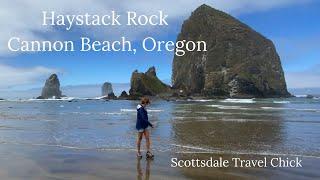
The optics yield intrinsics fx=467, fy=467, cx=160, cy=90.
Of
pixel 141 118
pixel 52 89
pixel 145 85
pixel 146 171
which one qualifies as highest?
pixel 52 89

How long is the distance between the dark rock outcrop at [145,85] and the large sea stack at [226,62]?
702 centimetres

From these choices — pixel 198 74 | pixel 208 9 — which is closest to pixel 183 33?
pixel 208 9

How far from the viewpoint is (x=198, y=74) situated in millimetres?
136875

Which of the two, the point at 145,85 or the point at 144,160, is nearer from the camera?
the point at 144,160

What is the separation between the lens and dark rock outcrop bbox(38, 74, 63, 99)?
181 meters

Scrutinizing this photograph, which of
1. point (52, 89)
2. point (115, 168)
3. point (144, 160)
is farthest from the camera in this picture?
point (52, 89)

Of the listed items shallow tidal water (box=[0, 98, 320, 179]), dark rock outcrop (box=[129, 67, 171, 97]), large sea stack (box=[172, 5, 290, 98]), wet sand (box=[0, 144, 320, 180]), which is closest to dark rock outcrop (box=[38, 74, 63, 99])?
large sea stack (box=[172, 5, 290, 98])

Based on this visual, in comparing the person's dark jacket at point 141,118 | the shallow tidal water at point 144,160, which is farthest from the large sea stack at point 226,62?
the person's dark jacket at point 141,118

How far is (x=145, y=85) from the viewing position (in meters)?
115

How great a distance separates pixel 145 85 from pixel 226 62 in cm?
2815

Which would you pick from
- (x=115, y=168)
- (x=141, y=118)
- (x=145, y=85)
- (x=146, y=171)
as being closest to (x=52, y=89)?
(x=145, y=85)

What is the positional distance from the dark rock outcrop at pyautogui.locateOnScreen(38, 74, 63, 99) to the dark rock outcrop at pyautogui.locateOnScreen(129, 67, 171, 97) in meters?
67.5

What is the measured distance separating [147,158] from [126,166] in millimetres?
1343

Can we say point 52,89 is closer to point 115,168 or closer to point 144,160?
point 144,160
